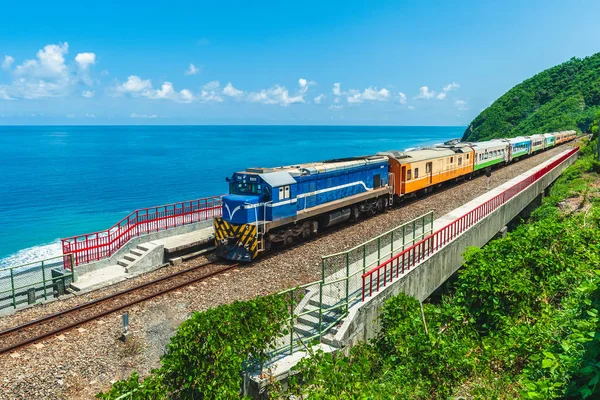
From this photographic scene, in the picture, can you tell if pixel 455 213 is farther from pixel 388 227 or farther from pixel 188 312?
pixel 188 312

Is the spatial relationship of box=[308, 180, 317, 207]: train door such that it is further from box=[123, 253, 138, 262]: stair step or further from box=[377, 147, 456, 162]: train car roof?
box=[377, 147, 456, 162]: train car roof

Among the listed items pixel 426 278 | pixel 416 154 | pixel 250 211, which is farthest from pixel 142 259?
pixel 416 154

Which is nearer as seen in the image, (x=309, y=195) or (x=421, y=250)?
(x=421, y=250)

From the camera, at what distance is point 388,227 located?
20.0 metres

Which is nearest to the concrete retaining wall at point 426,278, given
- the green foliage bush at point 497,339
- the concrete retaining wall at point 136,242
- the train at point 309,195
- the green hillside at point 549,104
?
the green foliage bush at point 497,339

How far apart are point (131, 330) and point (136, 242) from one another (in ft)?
23.0

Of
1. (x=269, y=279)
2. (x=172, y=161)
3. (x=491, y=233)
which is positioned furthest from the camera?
(x=172, y=161)

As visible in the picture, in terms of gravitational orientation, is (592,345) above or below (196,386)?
above

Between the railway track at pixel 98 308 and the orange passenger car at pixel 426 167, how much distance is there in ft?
40.6

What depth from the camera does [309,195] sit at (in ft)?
61.2

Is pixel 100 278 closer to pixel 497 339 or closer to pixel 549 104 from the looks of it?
pixel 497 339

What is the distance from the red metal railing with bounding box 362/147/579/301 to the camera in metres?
12.0

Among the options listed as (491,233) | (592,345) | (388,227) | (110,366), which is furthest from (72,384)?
(491,233)

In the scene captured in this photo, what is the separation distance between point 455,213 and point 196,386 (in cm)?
1572
